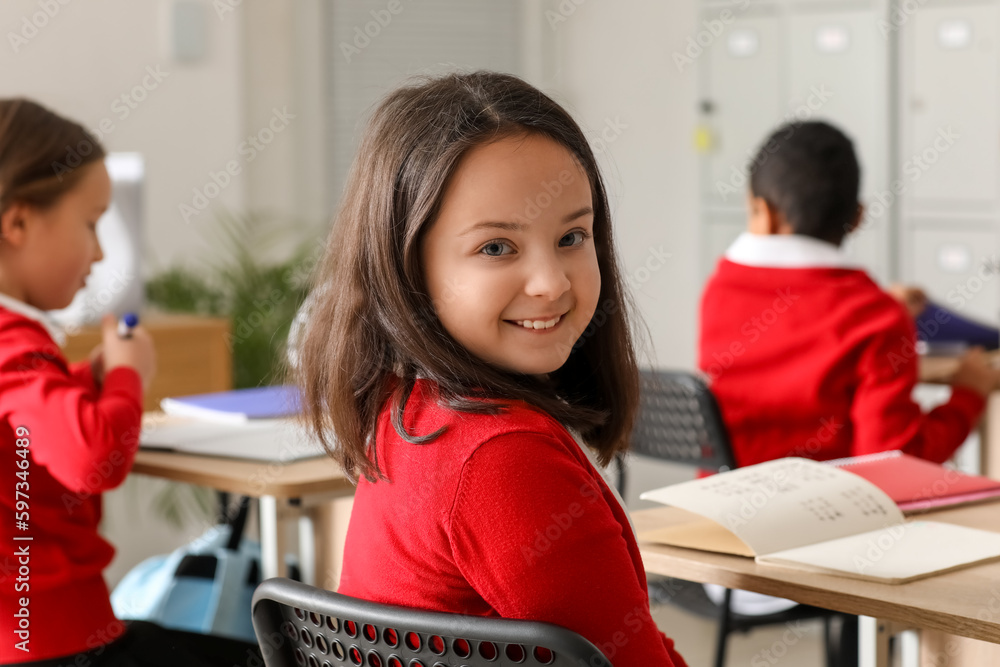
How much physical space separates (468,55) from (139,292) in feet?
6.85

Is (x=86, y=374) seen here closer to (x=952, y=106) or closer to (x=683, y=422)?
(x=683, y=422)

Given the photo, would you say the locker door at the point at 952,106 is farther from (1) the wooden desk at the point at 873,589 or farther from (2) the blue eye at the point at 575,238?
(2) the blue eye at the point at 575,238

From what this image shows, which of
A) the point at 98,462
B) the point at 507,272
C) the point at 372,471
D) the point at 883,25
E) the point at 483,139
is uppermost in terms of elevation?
the point at 883,25

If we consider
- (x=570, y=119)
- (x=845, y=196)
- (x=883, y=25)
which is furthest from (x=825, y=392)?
(x=883, y=25)

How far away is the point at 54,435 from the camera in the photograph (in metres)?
1.40

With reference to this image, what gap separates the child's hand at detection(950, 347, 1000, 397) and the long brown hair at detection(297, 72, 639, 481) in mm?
1320

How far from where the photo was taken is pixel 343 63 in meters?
4.38

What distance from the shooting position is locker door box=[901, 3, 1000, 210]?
3.46m

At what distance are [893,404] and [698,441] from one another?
0.34 meters

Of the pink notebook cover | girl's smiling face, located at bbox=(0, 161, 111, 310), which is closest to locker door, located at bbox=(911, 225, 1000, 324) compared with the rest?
the pink notebook cover

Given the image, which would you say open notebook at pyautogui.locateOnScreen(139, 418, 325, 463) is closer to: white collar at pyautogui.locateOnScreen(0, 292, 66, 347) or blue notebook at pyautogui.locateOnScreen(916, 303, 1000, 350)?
white collar at pyautogui.locateOnScreen(0, 292, 66, 347)

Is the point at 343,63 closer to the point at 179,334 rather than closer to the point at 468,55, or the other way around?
the point at 468,55

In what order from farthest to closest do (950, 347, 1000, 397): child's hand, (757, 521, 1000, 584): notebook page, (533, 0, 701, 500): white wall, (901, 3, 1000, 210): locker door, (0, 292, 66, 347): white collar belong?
(533, 0, 701, 500): white wall < (901, 3, 1000, 210): locker door < (950, 347, 1000, 397): child's hand < (0, 292, 66, 347): white collar < (757, 521, 1000, 584): notebook page

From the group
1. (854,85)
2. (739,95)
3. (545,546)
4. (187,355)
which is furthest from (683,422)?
(739,95)
